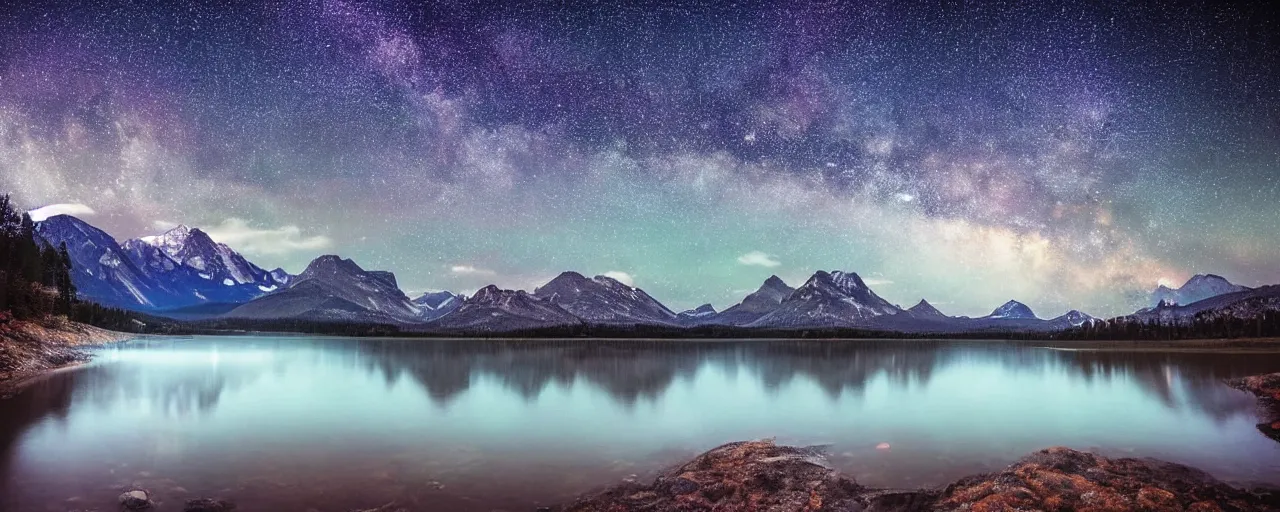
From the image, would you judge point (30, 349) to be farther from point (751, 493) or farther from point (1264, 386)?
point (1264, 386)

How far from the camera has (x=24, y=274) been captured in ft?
282

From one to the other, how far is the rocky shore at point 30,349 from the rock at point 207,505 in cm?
3282

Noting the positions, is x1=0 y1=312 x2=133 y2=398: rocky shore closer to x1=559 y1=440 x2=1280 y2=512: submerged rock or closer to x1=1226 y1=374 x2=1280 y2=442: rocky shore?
x1=559 y1=440 x2=1280 y2=512: submerged rock

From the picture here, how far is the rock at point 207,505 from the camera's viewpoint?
54.9ft

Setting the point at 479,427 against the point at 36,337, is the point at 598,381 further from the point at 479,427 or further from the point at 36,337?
the point at 36,337

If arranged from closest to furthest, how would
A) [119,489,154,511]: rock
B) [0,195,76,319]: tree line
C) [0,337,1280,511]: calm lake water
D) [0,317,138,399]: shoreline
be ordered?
[119,489,154,511]: rock < [0,337,1280,511]: calm lake water < [0,317,138,399]: shoreline < [0,195,76,319]: tree line

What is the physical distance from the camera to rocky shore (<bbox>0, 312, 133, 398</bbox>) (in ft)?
159

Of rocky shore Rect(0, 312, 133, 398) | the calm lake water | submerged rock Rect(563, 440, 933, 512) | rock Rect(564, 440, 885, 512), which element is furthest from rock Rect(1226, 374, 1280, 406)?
rocky shore Rect(0, 312, 133, 398)

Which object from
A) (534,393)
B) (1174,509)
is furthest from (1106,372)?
(1174,509)

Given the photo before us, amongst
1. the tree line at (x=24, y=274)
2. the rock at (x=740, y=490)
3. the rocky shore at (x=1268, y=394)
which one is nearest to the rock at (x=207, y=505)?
the rock at (x=740, y=490)

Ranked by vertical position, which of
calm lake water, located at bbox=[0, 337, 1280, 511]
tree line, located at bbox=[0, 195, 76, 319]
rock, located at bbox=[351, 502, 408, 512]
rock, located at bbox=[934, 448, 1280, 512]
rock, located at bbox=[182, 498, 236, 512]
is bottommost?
calm lake water, located at bbox=[0, 337, 1280, 511]

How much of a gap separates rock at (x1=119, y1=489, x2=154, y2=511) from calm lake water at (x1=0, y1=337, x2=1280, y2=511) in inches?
16.3

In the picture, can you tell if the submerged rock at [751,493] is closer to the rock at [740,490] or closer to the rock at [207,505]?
the rock at [740,490]

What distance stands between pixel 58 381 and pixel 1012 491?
6143cm
